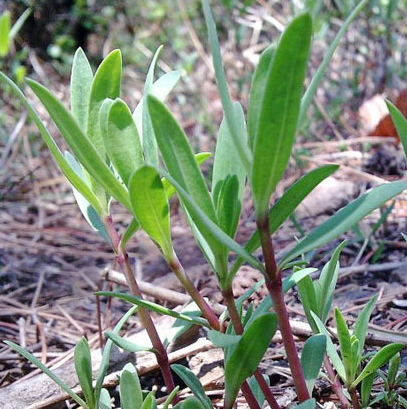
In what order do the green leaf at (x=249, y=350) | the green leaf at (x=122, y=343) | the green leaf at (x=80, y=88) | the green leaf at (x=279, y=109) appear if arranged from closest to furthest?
the green leaf at (x=279, y=109) → the green leaf at (x=249, y=350) → the green leaf at (x=122, y=343) → the green leaf at (x=80, y=88)

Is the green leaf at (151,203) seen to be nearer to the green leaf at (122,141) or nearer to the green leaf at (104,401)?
the green leaf at (122,141)

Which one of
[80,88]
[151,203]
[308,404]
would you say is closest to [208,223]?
[151,203]

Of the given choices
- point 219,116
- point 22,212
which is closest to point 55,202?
point 22,212

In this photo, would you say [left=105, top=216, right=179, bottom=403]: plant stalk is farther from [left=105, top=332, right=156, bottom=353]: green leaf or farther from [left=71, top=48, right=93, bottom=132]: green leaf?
[left=71, top=48, right=93, bottom=132]: green leaf

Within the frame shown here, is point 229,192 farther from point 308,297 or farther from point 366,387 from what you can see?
point 366,387

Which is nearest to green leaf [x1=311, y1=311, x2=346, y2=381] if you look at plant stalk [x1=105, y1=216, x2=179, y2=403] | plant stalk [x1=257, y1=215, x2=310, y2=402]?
plant stalk [x1=257, y1=215, x2=310, y2=402]

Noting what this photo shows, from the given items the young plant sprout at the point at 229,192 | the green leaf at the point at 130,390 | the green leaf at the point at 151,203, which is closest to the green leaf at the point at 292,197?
the young plant sprout at the point at 229,192
